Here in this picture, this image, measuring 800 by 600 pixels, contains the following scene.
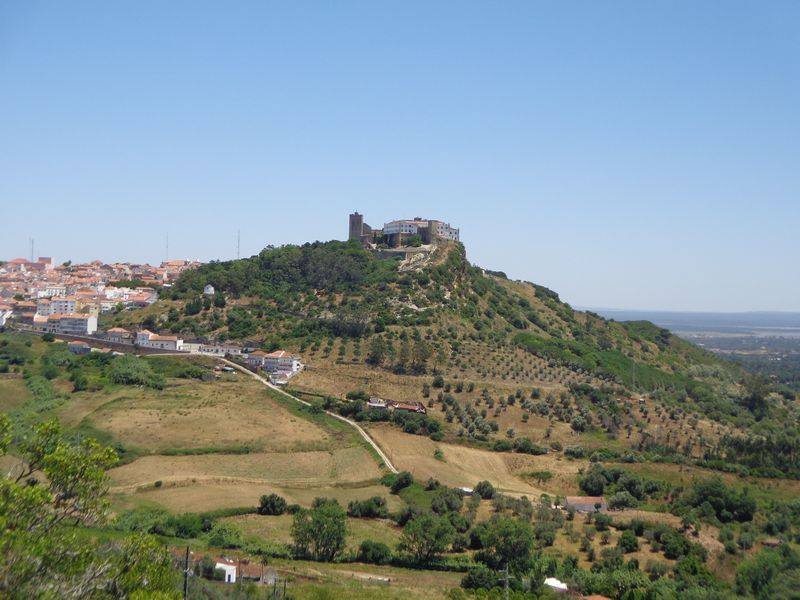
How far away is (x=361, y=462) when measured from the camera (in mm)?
42688

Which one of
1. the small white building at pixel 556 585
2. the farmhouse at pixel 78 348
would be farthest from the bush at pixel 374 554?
the farmhouse at pixel 78 348

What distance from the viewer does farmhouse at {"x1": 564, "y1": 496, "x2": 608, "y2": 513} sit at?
38.1 meters

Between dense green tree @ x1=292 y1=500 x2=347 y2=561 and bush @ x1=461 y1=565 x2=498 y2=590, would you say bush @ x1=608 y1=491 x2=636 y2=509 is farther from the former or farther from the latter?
dense green tree @ x1=292 y1=500 x2=347 y2=561

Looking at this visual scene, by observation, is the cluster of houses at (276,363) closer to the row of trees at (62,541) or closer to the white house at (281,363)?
the white house at (281,363)

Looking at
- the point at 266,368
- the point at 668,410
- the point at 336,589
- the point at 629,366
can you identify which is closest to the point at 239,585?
the point at 336,589

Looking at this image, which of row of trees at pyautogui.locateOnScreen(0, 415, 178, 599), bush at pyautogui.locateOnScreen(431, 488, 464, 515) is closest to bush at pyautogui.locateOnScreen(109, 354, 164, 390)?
bush at pyautogui.locateOnScreen(431, 488, 464, 515)

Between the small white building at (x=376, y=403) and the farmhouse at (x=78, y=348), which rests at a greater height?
the farmhouse at (x=78, y=348)

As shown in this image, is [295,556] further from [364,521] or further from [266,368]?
[266,368]

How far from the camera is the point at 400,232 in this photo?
89.6 meters

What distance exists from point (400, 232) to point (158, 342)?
3568 cm

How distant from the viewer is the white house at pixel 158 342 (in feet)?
A: 205

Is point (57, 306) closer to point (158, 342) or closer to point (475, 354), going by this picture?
point (158, 342)

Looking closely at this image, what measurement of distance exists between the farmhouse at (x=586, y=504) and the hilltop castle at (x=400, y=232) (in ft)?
167

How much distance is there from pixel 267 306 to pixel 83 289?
34225 mm
